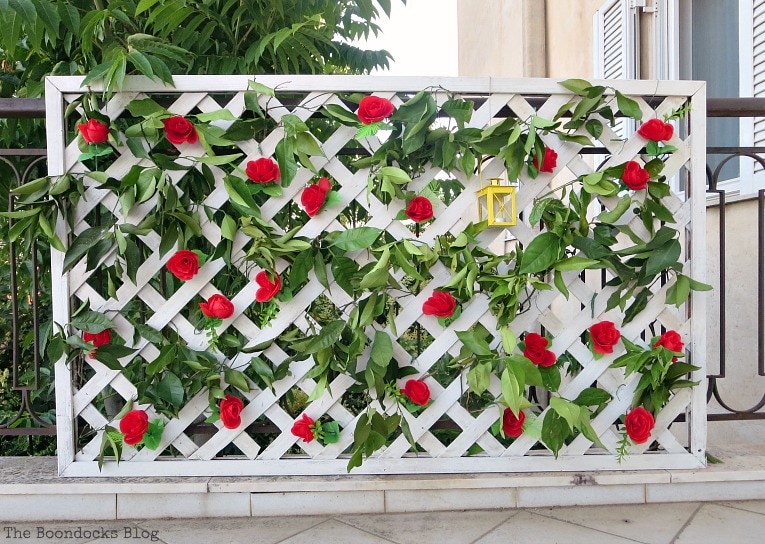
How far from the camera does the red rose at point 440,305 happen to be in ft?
5.30

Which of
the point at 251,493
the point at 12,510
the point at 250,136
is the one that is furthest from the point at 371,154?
the point at 12,510

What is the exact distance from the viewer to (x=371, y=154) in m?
1.66

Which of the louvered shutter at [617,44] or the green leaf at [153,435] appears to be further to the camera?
the louvered shutter at [617,44]

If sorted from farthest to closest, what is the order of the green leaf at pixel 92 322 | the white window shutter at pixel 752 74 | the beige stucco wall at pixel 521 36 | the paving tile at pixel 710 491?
the beige stucco wall at pixel 521 36 → the white window shutter at pixel 752 74 → the paving tile at pixel 710 491 → the green leaf at pixel 92 322

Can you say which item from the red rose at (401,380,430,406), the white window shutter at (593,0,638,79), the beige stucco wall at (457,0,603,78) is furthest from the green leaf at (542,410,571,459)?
the beige stucco wall at (457,0,603,78)

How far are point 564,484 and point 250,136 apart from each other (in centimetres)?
134

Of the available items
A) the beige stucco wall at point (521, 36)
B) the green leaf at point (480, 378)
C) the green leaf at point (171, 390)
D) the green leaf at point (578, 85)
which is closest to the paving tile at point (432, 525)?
the green leaf at point (480, 378)

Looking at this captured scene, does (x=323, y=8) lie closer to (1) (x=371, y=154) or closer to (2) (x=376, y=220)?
(1) (x=371, y=154)

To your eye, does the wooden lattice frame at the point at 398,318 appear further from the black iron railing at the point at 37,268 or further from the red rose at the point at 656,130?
the black iron railing at the point at 37,268

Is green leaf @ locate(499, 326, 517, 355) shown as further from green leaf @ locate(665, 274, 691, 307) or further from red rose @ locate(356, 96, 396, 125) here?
red rose @ locate(356, 96, 396, 125)

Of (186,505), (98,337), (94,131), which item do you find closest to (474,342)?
(186,505)

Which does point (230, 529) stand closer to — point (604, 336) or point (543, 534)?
point (543, 534)

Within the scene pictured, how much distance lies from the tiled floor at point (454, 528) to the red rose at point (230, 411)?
0.27 metres

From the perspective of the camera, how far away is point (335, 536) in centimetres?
155
